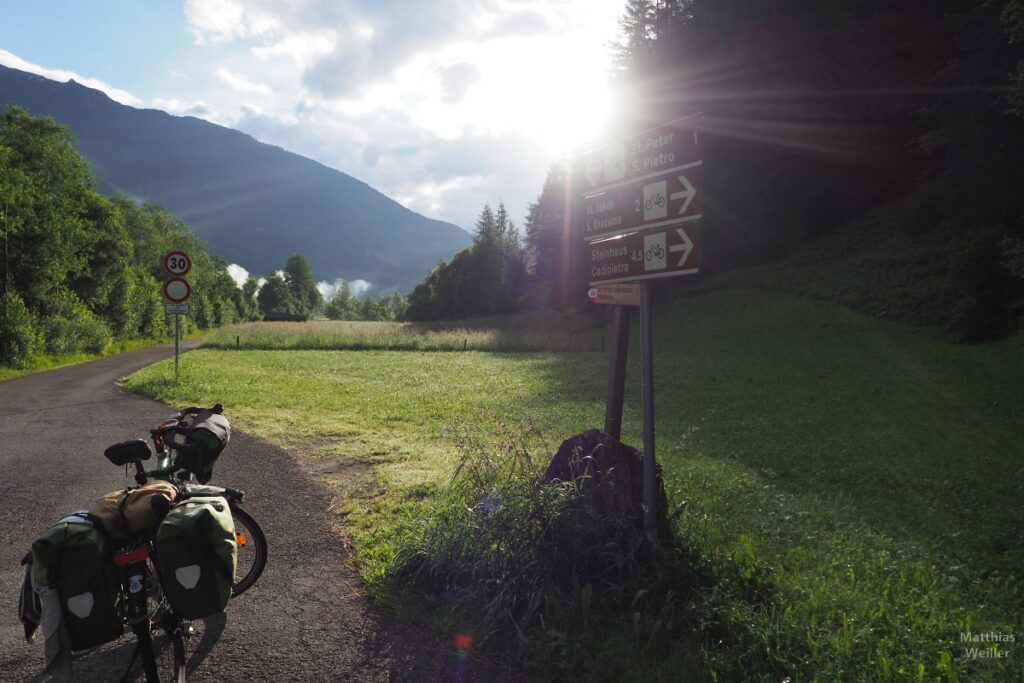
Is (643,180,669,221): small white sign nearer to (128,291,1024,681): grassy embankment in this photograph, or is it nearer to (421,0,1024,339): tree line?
(128,291,1024,681): grassy embankment

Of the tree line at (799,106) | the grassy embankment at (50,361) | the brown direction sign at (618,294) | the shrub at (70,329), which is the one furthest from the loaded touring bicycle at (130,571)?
the tree line at (799,106)

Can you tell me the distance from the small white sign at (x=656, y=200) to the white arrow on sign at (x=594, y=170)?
1.82 ft

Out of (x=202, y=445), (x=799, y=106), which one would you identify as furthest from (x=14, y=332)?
(x=799, y=106)

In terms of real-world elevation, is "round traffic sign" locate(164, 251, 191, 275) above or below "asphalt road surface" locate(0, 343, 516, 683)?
above

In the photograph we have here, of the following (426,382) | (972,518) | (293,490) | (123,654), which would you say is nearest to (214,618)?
(123,654)

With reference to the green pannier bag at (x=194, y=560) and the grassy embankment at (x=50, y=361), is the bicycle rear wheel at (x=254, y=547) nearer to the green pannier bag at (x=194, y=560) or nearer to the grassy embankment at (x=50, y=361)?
the green pannier bag at (x=194, y=560)

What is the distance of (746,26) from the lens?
34750 millimetres

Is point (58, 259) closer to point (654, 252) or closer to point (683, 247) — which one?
point (654, 252)

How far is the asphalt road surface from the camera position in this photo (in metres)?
3.27

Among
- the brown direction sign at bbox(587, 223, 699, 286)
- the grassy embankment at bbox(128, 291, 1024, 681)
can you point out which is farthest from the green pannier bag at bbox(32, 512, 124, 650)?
the brown direction sign at bbox(587, 223, 699, 286)

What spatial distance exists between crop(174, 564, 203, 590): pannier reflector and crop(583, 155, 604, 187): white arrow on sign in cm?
381

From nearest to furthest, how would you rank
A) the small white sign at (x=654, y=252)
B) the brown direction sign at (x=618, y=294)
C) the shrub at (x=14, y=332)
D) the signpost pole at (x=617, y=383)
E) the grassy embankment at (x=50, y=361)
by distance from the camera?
the small white sign at (x=654, y=252)
the brown direction sign at (x=618, y=294)
the signpost pole at (x=617, y=383)
the grassy embankment at (x=50, y=361)
the shrub at (x=14, y=332)

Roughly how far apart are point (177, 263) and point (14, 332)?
9532 millimetres

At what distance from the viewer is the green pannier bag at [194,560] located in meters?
2.71
